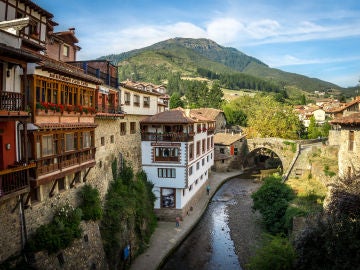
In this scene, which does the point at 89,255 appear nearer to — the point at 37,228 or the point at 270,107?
the point at 37,228

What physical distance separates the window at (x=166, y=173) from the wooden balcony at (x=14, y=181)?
1826 cm

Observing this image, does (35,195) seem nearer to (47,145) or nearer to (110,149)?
(47,145)

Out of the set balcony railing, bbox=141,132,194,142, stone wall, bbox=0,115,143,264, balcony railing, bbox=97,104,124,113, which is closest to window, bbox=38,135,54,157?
stone wall, bbox=0,115,143,264

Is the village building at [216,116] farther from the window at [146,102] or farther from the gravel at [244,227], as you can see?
the window at [146,102]

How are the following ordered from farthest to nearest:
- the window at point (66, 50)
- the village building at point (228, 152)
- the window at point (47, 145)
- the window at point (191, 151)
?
the village building at point (228, 152)
the window at point (191, 151)
the window at point (66, 50)
the window at point (47, 145)

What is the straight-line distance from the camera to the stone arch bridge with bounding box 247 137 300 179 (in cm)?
5381

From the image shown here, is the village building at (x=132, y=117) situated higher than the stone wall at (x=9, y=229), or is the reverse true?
the village building at (x=132, y=117)

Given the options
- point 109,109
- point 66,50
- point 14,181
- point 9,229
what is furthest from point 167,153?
point 14,181

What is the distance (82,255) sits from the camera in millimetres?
18062

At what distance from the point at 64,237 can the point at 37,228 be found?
4.74 feet

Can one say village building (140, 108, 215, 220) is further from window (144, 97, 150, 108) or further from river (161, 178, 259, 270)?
river (161, 178, 259, 270)

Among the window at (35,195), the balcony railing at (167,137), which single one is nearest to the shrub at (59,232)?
the window at (35,195)

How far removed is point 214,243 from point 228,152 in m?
30.3

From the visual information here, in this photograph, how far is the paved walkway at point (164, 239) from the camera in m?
23.3
